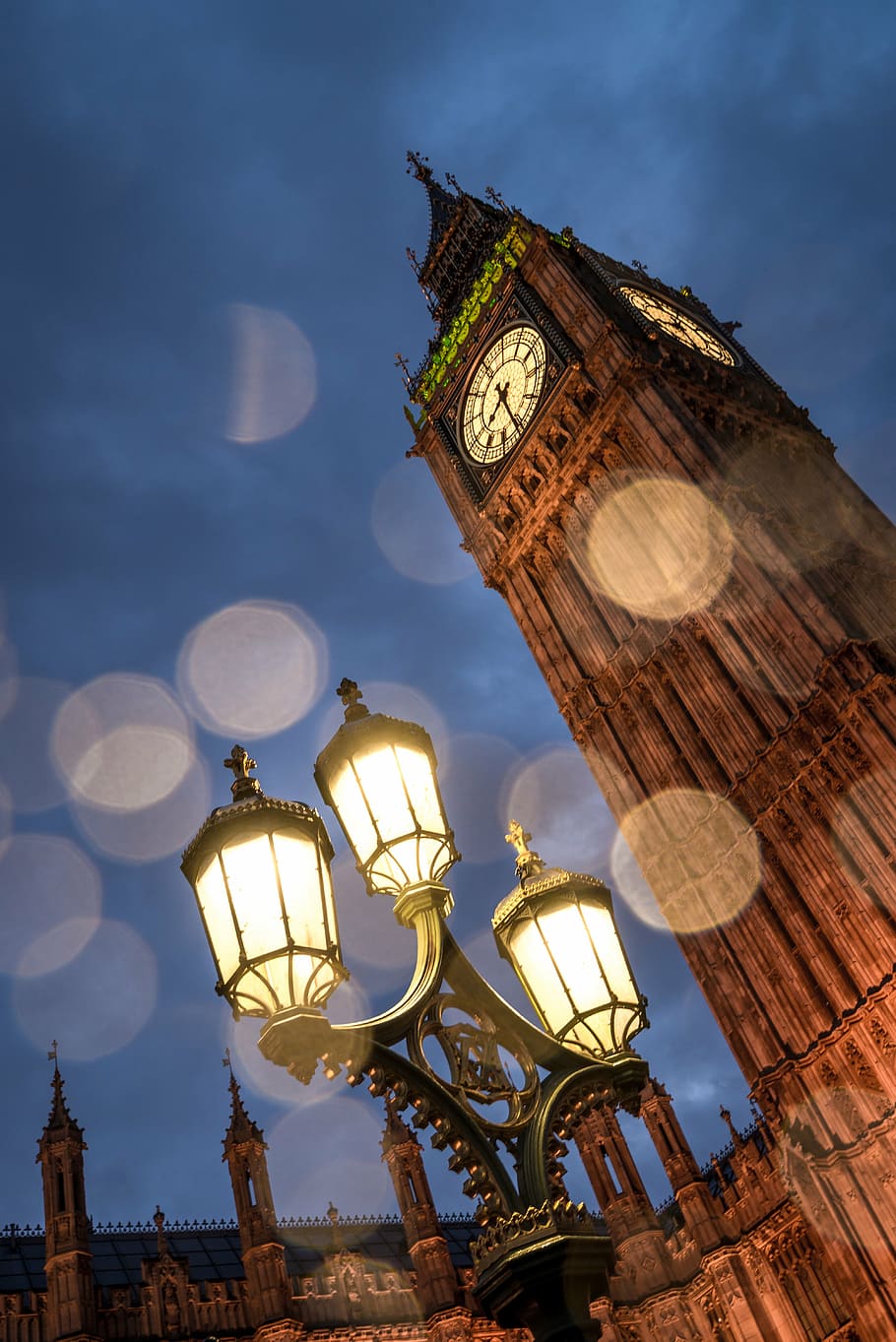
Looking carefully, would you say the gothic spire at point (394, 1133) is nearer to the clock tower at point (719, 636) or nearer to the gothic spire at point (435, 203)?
the clock tower at point (719, 636)

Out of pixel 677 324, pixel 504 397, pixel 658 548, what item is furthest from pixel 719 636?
pixel 677 324

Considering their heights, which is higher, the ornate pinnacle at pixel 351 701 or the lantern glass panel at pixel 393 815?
the ornate pinnacle at pixel 351 701

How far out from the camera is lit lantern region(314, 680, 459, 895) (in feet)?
23.7

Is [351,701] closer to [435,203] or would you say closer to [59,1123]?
[59,1123]

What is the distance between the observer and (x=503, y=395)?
153 feet

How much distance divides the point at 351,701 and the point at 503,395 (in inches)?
Result: 1566

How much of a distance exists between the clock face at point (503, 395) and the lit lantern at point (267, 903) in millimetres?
39066

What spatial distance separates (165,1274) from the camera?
1079 inches

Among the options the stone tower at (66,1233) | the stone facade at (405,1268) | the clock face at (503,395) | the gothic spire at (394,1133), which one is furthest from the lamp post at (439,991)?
the clock face at (503,395)

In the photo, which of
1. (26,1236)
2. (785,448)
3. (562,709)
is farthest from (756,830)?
(26,1236)

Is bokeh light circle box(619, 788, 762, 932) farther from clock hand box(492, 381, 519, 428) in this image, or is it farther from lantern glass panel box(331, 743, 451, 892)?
lantern glass panel box(331, 743, 451, 892)

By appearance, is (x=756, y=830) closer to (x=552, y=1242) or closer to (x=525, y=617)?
(x=525, y=617)

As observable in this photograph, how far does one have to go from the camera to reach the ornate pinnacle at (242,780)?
721 cm

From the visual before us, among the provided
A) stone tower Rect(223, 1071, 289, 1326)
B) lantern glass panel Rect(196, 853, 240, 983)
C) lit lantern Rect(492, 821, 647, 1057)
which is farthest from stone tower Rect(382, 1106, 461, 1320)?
lantern glass panel Rect(196, 853, 240, 983)
